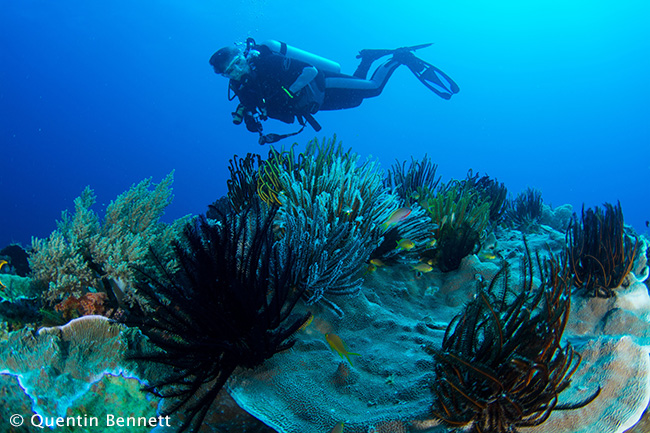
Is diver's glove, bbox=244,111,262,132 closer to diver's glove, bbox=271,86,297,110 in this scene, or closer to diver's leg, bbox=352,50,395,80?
diver's glove, bbox=271,86,297,110

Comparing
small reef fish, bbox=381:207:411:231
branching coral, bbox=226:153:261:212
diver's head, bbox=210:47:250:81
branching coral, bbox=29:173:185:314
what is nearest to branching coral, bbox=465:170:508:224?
small reef fish, bbox=381:207:411:231

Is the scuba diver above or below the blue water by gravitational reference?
below

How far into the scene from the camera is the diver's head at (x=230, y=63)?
9.38 metres

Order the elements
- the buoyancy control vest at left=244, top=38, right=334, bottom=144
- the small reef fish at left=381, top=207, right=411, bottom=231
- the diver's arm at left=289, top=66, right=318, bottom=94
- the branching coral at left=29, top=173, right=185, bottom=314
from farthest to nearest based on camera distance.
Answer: the buoyancy control vest at left=244, top=38, right=334, bottom=144
the diver's arm at left=289, top=66, right=318, bottom=94
the small reef fish at left=381, top=207, right=411, bottom=231
the branching coral at left=29, top=173, right=185, bottom=314

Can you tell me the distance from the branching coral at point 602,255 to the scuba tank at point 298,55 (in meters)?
10.1

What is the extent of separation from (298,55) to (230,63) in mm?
3125

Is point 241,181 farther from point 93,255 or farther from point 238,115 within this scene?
point 238,115

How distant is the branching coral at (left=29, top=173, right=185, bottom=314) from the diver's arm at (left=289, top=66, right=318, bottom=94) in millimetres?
7082

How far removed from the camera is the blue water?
81812 mm

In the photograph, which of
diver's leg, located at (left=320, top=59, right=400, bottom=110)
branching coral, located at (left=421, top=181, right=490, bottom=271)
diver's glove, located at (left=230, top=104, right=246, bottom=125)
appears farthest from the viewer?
diver's leg, located at (left=320, top=59, right=400, bottom=110)

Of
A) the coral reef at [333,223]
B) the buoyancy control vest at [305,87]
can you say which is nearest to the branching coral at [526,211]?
the coral reef at [333,223]

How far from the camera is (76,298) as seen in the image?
10.4 feet

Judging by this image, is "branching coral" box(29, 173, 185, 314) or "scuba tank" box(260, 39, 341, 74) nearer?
"branching coral" box(29, 173, 185, 314)

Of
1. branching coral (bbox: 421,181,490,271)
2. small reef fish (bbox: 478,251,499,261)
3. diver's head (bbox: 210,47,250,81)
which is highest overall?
diver's head (bbox: 210,47,250,81)
